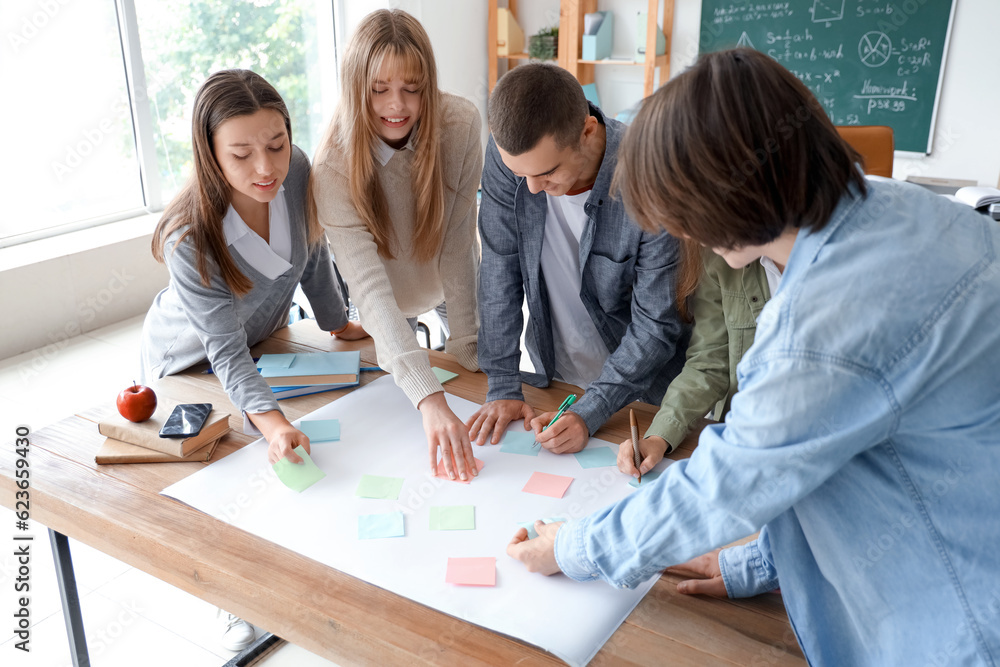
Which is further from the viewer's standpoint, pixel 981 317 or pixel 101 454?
pixel 101 454

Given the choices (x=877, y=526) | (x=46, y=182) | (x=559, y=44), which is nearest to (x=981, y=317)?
(x=877, y=526)

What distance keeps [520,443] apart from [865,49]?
3.91m

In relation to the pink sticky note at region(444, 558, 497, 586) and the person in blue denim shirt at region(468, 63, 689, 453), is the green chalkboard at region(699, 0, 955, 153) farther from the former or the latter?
the pink sticky note at region(444, 558, 497, 586)

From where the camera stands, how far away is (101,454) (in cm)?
127

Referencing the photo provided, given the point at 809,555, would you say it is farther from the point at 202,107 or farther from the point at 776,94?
the point at 202,107

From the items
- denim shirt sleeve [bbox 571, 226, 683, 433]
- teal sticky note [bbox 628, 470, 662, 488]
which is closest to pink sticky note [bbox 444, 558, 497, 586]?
teal sticky note [bbox 628, 470, 662, 488]

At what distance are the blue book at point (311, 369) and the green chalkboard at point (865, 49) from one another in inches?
135

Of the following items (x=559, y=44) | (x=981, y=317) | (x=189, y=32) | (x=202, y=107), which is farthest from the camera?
(x=559, y=44)

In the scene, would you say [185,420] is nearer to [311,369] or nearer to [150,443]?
[150,443]

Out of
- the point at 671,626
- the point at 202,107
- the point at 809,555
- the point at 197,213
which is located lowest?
the point at 671,626

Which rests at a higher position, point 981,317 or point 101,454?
point 981,317

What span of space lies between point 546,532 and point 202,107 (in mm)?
982

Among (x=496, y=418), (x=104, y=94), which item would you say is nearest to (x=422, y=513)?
(x=496, y=418)

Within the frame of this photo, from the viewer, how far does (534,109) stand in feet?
4.18
